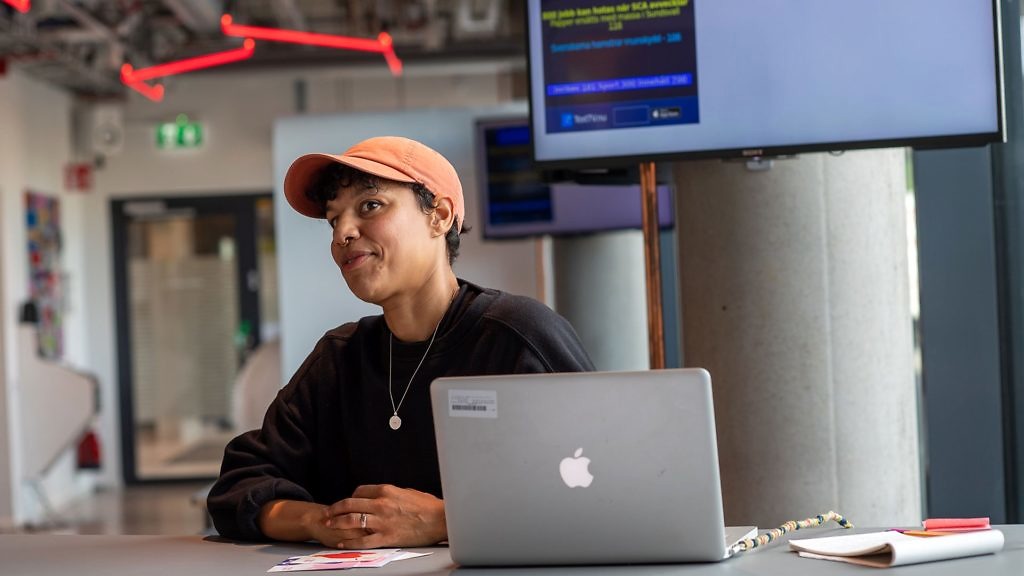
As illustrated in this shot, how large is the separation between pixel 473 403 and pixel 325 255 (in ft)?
13.3

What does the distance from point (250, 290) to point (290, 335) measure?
551cm

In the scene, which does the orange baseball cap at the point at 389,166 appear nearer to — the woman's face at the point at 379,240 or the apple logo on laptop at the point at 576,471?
the woman's face at the point at 379,240

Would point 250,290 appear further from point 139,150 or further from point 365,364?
point 365,364

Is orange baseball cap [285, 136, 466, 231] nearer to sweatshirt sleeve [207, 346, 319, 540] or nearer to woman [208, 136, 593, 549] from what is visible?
woman [208, 136, 593, 549]

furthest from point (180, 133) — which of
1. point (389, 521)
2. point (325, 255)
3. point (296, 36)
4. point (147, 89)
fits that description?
point (389, 521)

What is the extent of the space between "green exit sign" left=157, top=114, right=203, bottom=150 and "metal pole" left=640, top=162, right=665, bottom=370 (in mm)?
8611

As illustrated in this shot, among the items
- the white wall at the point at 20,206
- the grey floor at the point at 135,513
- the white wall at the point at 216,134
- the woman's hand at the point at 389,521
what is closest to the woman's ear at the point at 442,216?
the woman's hand at the point at 389,521

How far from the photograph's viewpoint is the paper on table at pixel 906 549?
1.61 meters

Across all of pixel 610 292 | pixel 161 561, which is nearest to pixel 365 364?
pixel 161 561

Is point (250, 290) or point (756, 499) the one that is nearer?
point (756, 499)

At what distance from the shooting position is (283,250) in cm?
566

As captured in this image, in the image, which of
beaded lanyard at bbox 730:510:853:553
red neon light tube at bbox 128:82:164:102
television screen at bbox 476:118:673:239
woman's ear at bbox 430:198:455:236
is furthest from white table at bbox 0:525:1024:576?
red neon light tube at bbox 128:82:164:102

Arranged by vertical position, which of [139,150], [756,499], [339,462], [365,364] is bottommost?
[756,499]

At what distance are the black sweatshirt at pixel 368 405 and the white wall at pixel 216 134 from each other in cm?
865
